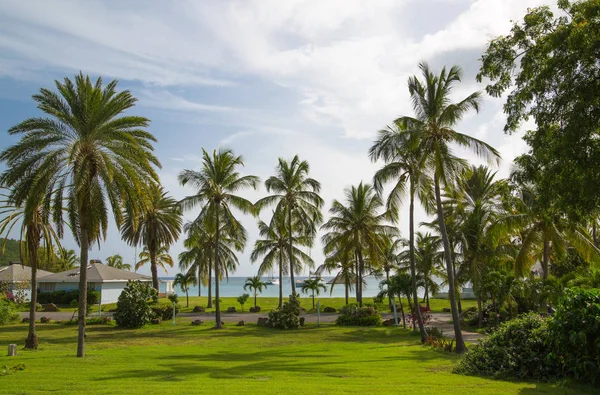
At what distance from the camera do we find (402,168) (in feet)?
81.2

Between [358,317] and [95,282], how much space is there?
93.1ft

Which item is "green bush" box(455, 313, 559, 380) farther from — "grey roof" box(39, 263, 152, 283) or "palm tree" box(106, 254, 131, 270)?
"palm tree" box(106, 254, 131, 270)

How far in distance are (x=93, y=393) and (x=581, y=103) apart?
12692mm

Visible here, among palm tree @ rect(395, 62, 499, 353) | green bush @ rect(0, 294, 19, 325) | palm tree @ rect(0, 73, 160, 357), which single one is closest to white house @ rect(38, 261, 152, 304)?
green bush @ rect(0, 294, 19, 325)

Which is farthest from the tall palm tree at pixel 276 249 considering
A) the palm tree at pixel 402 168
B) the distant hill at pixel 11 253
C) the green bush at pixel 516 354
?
the distant hill at pixel 11 253

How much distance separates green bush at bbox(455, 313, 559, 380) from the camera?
12188 millimetres

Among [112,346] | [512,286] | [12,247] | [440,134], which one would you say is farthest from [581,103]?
[12,247]

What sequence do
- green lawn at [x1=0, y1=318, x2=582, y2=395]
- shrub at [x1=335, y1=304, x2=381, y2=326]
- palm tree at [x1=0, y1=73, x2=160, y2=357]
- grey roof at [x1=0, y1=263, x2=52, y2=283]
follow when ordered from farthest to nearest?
1. grey roof at [x1=0, y1=263, x2=52, y2=283]
2. shrub at [x1=335, y1=304, x2=381, y2=326]
3. palm tree at [x1=0, y1=73, x2=160, y2=357]
4. green lawn at [x1=0, y1=318, x2=582, y2=395]

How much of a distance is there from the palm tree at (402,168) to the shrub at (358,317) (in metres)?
8.70

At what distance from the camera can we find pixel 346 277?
143ft

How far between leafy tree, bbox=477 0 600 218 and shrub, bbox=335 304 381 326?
21949mm

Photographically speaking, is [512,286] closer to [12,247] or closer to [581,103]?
[581,103]

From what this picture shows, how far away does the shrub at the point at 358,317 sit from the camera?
33.2 m

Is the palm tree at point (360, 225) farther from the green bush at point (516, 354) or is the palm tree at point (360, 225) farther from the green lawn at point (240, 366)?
the green bush at point (516, 354)
